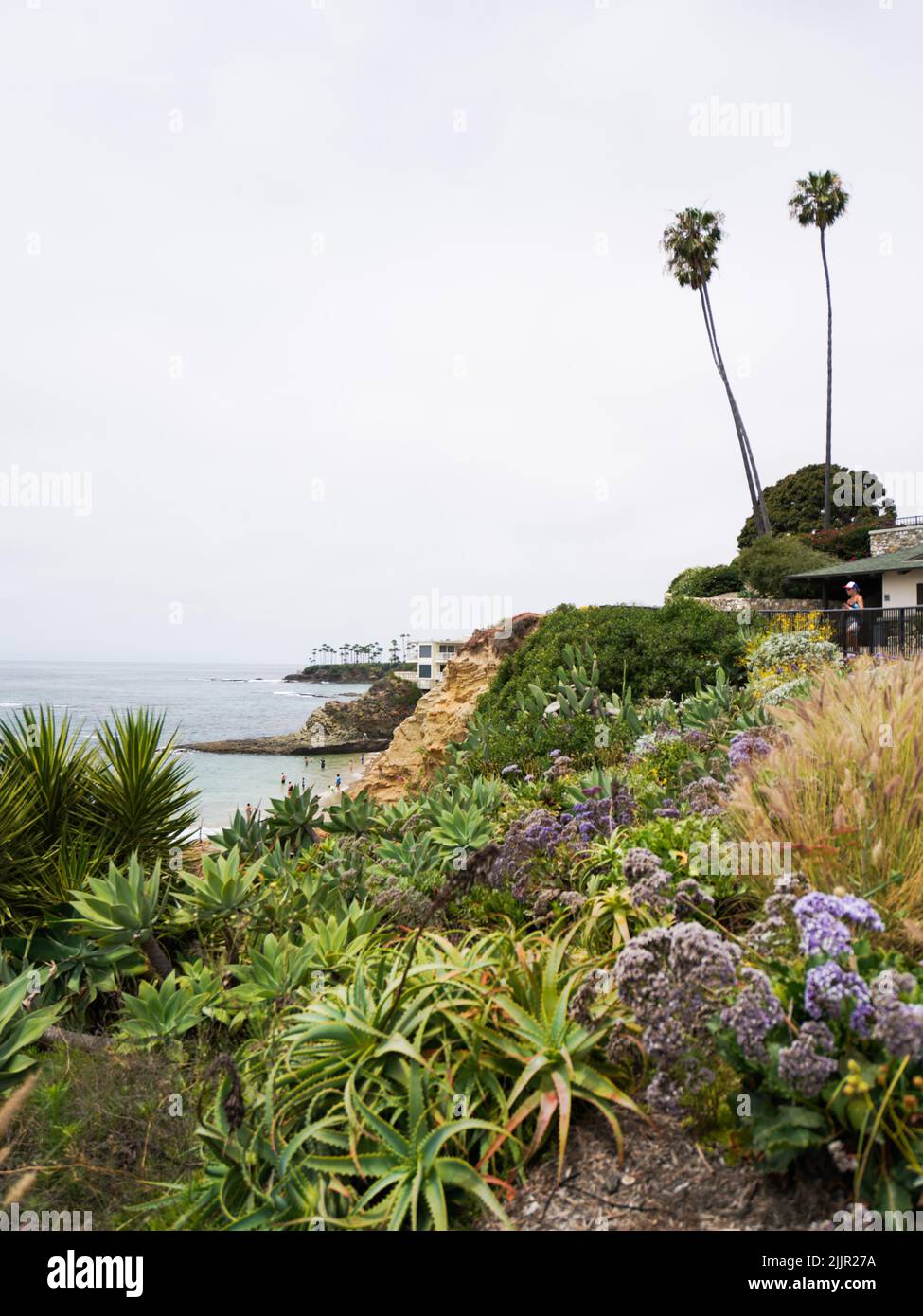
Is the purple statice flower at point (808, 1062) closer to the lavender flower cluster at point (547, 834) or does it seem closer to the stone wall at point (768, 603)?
the lavender flower cluster at point (547, 834)

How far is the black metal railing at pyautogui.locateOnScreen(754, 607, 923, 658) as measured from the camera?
17.8 m

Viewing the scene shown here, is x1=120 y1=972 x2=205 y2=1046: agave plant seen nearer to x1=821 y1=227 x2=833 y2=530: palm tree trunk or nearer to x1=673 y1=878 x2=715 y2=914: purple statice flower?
x1=673 y1=878 x2=715 y2=914: purple statice flower

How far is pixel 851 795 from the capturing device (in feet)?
12.5

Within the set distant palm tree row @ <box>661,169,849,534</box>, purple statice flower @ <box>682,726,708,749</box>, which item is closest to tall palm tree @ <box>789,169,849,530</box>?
distant palm tree row @ <box>661,169,849,534</box>

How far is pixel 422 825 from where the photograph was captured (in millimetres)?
7328

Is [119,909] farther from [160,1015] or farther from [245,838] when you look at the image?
[245,838]

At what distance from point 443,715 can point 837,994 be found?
14961 millimetres

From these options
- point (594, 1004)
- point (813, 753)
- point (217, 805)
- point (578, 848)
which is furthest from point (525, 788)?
point (217, 805)

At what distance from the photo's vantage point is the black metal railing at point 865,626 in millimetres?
17750

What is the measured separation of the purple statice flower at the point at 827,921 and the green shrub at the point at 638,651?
926cm

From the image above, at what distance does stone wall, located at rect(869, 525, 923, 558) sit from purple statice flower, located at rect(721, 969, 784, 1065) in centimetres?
4323

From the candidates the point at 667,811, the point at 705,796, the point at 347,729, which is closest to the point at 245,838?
the point at 667,811

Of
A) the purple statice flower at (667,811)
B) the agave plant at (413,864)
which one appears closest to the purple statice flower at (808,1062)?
the purple statice flower at (667,811)
